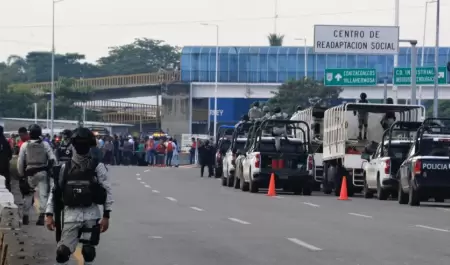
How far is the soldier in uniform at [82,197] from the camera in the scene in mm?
11312

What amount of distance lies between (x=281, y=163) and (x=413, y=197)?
657 centimetres

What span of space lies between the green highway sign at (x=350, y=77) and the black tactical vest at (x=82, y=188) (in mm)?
43247

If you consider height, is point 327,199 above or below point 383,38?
below

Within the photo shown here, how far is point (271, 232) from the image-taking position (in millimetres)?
19812

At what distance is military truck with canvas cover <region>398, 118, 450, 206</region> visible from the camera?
29109 mm

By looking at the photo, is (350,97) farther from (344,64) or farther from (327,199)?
(327,199)

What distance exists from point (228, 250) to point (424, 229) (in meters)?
5.45

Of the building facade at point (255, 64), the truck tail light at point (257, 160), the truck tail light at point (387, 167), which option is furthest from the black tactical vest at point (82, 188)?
the building facade at point (255, 64)

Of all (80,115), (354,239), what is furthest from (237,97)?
(354,239)

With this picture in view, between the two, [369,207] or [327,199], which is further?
[327,199]

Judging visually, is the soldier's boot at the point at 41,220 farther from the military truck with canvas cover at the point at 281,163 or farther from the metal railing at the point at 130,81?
the metal railing at the point at 130,81

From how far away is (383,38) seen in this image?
163ft

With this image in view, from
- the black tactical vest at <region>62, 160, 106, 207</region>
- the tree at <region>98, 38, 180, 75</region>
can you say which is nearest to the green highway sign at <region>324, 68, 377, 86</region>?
the black tactical vest at <region>62, 160, 106, 207</region>

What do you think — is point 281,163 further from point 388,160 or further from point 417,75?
point 417,75
